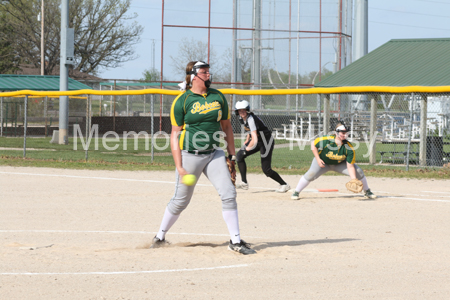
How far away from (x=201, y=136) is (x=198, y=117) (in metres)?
Answer: 0.20

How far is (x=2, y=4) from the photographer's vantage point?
164 ft

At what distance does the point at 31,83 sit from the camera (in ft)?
117

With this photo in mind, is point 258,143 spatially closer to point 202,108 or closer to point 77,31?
point 202,108

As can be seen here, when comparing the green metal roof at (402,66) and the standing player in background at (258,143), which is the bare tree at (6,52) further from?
the standing player in background at (258,143)

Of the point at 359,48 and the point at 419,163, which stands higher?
the point at 359,48

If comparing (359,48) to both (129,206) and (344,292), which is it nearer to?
(129,206)

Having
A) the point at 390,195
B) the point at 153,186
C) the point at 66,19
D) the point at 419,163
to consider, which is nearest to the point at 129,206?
the point at 153,186

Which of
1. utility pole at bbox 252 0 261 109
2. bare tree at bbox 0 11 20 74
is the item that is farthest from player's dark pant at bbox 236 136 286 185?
bare tree at bbox 0 11 20 74

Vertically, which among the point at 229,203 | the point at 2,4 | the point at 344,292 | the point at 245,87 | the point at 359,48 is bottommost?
the point at 344,292

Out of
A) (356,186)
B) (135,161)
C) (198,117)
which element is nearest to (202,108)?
(198,117)

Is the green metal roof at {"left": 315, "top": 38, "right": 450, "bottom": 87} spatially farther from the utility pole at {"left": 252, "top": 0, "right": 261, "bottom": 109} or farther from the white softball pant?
the white softball pant

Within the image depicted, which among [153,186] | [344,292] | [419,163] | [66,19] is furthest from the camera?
[66,19]

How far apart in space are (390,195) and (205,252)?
19.7ft

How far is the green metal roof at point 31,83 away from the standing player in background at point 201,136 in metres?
29.1
